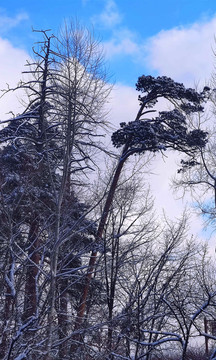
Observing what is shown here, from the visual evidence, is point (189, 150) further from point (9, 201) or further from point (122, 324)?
point (122, 324)

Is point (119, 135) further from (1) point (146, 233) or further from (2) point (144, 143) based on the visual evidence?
(1) point (146, 233)

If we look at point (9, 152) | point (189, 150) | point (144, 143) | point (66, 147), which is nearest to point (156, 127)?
point (144, 143)

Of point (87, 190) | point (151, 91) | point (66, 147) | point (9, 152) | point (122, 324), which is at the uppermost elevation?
point (151, 91)

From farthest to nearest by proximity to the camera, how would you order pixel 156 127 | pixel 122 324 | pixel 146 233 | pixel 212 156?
pixel 212 156 → pixel 156 127 → pixel 146 233 → pixel 122 324

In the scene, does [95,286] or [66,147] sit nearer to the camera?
[66,147]

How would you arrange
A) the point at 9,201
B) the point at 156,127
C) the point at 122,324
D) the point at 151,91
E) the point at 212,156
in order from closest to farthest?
1. the point at 122,324
2. the point at 9,201
3. the point at 156,127
4. the point at 151,91
5. the point at 212,156

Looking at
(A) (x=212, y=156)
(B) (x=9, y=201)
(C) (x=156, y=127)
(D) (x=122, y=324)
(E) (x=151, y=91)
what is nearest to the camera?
(D) (x=122, y=324)

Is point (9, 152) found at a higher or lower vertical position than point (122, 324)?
higher

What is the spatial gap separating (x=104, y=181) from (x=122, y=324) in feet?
26.2

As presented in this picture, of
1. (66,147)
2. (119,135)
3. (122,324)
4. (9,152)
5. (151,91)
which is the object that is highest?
(151,91)

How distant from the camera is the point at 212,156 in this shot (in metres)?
18.1

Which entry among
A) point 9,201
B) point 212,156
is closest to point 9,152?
point 9,201

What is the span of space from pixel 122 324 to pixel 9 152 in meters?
7.42

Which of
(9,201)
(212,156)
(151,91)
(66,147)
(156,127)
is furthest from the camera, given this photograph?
(212,156)
